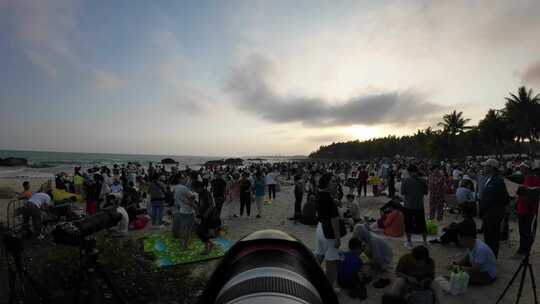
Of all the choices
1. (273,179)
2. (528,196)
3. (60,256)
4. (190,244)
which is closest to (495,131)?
(273,179)

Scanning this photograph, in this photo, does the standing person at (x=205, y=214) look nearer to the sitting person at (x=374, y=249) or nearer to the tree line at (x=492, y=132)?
the sitting person at (x=374, y=249)

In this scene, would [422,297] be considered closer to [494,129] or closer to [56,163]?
[494,129]

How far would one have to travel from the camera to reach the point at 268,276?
822 mm

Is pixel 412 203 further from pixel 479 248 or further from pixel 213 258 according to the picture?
pixel 213 258

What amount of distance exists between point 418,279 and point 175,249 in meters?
5.37

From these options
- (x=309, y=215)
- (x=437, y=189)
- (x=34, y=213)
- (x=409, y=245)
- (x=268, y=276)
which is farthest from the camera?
(x=309, y=215)

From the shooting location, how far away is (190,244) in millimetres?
7426

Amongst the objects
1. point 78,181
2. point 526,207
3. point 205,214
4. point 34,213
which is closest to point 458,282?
point 526,207

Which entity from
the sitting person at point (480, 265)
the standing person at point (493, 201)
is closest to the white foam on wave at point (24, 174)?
the sitting person at point (480, 265)

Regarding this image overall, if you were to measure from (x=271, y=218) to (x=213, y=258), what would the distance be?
4.56 meters

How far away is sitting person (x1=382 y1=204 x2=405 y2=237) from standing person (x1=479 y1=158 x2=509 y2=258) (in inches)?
91.4

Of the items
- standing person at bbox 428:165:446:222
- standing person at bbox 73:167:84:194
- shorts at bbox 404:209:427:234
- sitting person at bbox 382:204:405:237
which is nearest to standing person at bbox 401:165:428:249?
shorts at bbox 404:209:427:234

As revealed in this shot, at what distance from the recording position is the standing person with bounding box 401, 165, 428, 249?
21.8 feet

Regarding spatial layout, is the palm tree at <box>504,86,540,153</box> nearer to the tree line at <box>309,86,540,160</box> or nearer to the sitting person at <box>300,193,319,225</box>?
the tree line at <box>309,86,540,160</box>
